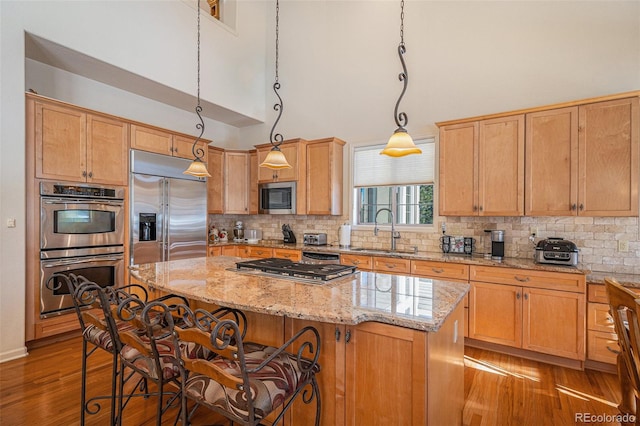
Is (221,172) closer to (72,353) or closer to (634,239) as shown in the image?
(72,353)

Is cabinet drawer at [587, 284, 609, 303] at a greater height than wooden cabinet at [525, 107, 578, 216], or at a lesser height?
lesser

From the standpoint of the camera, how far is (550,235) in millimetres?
3326

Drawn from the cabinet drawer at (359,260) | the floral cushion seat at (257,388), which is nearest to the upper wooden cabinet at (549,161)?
the cabinet drawer at (359,260)

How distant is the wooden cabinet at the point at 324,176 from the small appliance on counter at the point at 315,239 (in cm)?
34

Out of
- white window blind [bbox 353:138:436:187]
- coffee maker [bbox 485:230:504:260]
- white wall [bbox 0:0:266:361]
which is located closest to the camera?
white wall [bbox 0:0:266:361]

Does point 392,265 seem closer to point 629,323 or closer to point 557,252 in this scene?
point 557,252

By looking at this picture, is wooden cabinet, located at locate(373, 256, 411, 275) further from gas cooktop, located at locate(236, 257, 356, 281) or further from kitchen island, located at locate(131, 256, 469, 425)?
kitchen island, located at locate(131, 256, 469, 425)

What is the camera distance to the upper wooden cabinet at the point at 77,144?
10.4 feet

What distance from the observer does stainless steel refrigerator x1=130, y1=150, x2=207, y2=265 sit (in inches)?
155

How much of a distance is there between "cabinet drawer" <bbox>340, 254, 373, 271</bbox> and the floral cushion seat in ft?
7.71

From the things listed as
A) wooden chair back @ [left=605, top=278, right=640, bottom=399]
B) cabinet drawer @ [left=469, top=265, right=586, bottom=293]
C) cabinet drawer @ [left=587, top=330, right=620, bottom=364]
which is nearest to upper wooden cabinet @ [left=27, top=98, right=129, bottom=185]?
cabinet drawer @ [left=469, top=265, right=586, bottom=293]

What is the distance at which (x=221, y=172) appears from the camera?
17.3 feet

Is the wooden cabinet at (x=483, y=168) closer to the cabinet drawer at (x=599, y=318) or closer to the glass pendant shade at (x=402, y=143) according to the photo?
the cabinet drawer at (x=599, y=318)

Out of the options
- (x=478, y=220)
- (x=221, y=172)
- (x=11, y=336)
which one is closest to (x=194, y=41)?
(x=221, y=172)
